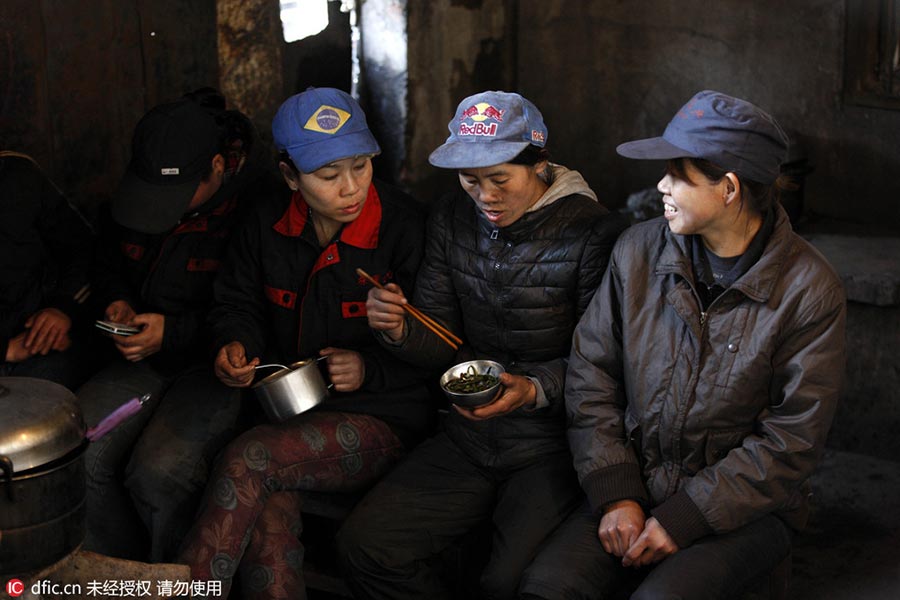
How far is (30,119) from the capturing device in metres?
4.41

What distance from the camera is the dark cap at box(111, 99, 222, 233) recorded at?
3.67 meters

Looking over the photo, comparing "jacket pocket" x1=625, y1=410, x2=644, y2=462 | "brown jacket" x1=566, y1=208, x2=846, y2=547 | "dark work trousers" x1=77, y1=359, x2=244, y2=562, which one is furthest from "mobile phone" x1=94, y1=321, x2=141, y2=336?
"jacket pocket" x1=625, y1=410, x2=644, y2=462

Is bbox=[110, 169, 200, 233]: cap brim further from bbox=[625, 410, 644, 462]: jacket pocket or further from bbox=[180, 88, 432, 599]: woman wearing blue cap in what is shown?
bbox=[625, 410, 644, 462]: jacket pocket

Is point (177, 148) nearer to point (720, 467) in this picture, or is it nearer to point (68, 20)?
point (68, 20)

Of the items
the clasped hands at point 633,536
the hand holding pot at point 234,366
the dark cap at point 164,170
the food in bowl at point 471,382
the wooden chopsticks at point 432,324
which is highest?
the dark cap at point 164,170

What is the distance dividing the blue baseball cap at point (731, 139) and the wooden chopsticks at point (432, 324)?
845 mm

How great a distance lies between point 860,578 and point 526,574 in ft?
4.37

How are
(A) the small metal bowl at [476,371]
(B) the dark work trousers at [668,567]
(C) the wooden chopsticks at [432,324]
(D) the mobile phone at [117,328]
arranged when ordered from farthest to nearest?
(D) the mobile phone at [117,328] < (C) the wooden chopsticks at [432,324] < (A) the small metal bowl at [476,371] < (B) the dark work trousers at [668,567]

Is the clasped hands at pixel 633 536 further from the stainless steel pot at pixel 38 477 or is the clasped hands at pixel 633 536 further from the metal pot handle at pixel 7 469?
the metal pot handle at pixel 7 469

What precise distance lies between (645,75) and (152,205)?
3.05m

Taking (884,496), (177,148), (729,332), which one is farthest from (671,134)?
(884,496)

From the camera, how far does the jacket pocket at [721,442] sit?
3023mm

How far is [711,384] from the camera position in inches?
118

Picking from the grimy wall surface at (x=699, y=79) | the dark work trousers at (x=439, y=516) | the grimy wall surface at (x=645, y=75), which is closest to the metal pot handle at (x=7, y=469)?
the dark work trousers at (x=439, y=516)
